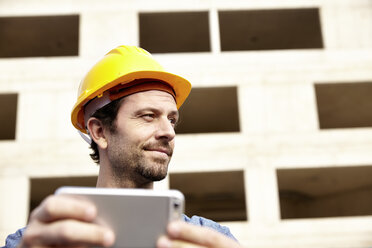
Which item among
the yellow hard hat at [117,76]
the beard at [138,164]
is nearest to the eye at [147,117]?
the beard at [138,164]

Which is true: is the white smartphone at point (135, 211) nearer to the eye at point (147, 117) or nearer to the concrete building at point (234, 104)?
the eye at point (147, 117)

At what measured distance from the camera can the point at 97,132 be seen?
3145mm

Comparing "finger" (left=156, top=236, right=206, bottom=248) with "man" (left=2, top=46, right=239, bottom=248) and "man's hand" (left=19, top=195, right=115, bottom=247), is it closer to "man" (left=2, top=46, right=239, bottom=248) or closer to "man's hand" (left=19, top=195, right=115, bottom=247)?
"man's hand" (left=19, top=195, right=115, bottom=247)

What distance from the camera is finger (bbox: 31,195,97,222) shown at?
1286mm

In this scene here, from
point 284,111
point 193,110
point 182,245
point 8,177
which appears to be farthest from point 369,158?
point 182,245

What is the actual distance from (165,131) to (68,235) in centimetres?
165

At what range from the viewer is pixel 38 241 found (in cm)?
132

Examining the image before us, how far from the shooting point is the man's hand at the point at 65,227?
1.28m

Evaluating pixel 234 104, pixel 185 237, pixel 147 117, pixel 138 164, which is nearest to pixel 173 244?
pixel 185 237

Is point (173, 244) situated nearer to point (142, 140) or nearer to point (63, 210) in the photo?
point (63, 210)

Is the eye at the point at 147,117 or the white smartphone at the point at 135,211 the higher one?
the eye at the point at 147,117

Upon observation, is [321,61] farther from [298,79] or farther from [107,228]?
[107,228]

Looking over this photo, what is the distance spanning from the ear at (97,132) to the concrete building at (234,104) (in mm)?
9016

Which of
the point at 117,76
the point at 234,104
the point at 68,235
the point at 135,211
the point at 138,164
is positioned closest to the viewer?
the point at 68,235
